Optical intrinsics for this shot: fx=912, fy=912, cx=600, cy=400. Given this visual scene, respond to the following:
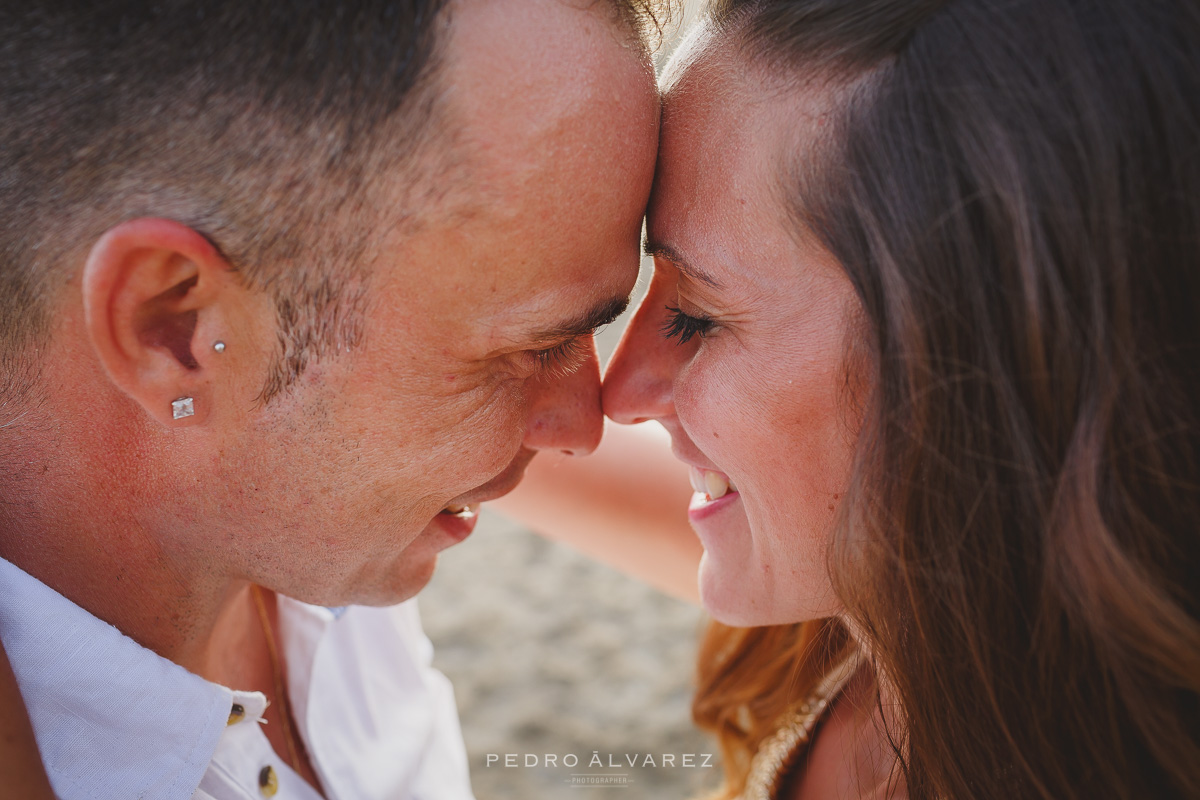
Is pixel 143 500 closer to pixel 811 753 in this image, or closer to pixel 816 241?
pixel 816 241

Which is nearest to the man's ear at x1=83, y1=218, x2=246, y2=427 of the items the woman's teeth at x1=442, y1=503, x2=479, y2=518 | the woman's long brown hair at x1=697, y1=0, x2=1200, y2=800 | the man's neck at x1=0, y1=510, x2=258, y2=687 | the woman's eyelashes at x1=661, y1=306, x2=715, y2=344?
the man's neck at x1=0, y1=510, x2=258, y2=687

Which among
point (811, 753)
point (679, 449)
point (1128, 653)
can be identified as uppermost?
point (1128, 653)

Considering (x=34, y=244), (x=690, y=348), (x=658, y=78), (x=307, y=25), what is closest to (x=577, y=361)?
(x=690, y=348)

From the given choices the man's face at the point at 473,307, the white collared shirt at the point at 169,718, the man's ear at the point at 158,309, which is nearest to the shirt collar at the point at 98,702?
→ the white collared shirt at the point at 169,718

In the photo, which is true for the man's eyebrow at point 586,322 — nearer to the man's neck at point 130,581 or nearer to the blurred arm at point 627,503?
the man's neck at point 130,581

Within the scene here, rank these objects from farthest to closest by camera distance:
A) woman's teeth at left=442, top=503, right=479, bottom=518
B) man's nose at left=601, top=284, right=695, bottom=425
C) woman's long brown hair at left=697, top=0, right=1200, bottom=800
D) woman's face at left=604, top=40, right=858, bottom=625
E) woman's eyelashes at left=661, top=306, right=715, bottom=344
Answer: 1. woman's teeth at left=442, top=503, right=479, bottom=518
2. man's nose at left=601, top=284, right=695, bottom=425
3. woman's eyelashes at left=661, top=306, right=715, bottom=344
4. woman's face at left=604, top=40, right=858, bottom=625
5. woman's long brown hair at left=697, top=0, right=1200, bottom=800

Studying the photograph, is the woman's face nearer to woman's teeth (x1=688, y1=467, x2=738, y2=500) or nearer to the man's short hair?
woman's teeth (x1=688, y1=467, x2=738, y2=500)

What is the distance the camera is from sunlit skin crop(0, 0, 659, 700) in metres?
1.47

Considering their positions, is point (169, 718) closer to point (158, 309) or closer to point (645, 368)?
point (158, 309)

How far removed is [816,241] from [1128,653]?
0.76m

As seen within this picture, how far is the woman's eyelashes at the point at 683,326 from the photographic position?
1752 millimetres

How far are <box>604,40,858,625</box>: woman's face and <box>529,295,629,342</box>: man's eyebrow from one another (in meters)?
0.12

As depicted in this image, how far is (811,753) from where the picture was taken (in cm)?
227

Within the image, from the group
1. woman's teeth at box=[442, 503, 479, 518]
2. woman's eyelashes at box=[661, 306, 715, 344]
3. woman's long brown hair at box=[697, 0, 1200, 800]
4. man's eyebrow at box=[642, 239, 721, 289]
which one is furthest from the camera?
woman's teeth at box=[442, 503, 479, 518]
